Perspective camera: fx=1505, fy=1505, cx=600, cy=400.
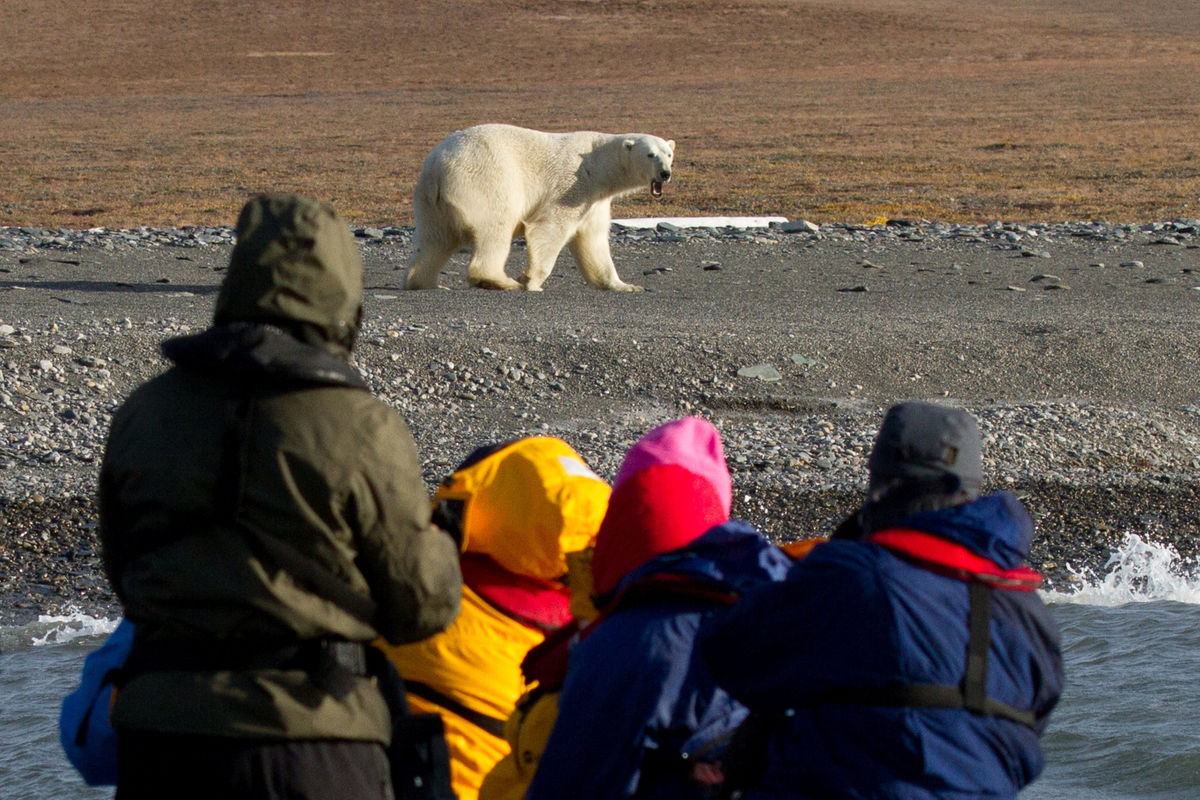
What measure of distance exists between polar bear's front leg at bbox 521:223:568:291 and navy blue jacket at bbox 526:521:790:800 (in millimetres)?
9460

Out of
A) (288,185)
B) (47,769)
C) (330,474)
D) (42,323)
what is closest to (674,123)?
(288,185)

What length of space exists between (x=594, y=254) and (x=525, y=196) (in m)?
0.72

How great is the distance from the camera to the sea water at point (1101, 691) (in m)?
4.46

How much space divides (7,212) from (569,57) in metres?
31.9

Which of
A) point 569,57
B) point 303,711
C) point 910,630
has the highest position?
point 910,630

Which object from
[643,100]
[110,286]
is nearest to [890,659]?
[110,286]

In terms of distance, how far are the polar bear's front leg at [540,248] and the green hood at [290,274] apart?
943cm

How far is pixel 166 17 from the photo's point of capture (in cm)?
5541

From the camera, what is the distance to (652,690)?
2111 millimetres

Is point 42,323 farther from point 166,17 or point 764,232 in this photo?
point 166,17

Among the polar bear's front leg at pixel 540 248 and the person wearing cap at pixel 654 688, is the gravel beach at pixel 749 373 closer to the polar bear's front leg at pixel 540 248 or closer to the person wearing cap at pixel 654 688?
the polar bear's front leg at pixel 540 248

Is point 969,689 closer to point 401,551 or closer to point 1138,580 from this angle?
point 401,551

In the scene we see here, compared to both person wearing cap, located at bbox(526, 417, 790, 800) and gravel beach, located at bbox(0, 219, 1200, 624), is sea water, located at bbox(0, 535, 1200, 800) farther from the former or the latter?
person wearing cap, located at bbox(526, 417, 790, 800)

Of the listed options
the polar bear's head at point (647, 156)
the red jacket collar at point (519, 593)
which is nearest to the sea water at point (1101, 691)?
the red jacket collar at point (519, 593)
